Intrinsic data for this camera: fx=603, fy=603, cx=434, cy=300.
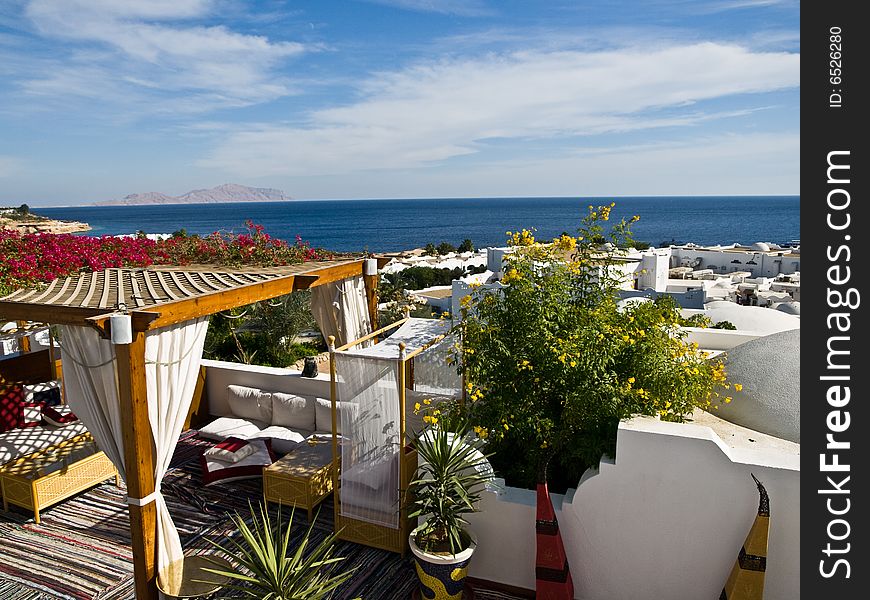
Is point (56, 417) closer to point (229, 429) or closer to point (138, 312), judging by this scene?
point (229, 429)

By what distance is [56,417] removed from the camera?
8023 millimetres

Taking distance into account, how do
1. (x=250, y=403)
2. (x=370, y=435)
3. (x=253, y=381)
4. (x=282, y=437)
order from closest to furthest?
(x=370, y=435) < (x=282, y=437) < (x=250, y=403) < (x=253, y=381)

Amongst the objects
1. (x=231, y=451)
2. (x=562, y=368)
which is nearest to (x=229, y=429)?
(x=231, y=451)

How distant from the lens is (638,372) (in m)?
5.23

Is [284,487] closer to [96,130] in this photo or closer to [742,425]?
[742,425]

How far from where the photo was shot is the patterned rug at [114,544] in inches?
208

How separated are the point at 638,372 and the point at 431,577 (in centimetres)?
242

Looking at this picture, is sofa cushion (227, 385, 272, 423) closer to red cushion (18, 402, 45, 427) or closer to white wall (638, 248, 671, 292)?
red cushion (18, 402, 45, 427)

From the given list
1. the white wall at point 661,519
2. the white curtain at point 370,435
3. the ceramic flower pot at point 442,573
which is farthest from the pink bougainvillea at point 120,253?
the white wall at point 661,519

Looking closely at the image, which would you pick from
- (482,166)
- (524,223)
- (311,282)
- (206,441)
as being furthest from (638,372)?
(524,223)

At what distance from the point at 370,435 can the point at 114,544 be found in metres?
2.87

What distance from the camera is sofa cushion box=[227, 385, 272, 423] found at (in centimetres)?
844

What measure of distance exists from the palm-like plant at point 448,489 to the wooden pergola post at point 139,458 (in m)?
2.10

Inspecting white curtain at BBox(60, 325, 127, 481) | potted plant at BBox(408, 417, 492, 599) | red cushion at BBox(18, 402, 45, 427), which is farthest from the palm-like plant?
red cushion at BBox(18, 402, 45, 427)
